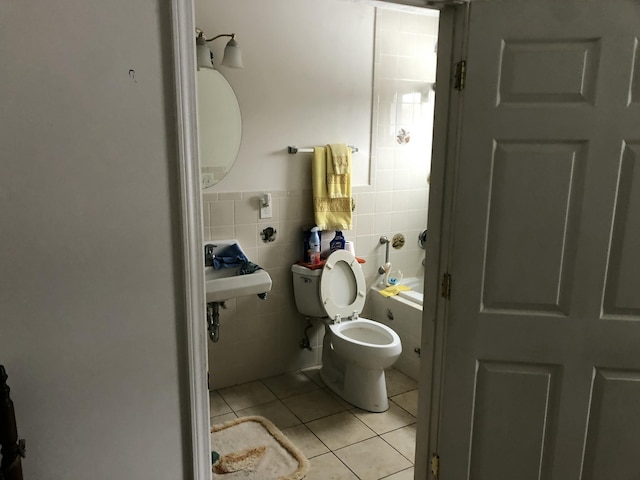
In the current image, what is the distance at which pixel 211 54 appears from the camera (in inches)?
101

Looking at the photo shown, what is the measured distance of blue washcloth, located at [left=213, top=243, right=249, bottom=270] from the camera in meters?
2.67

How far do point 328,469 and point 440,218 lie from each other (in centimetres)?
138

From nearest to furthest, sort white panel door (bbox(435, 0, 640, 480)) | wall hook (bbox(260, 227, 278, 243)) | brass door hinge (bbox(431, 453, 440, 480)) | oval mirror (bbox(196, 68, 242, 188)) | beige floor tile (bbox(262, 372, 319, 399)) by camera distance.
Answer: white panel door (bbox(435, 0, 640, 480)), brass door hinge (bbox(431, 453, 440, 480)), oval mirror (bbox(196, 68, 242, 188)), wall hook (bbox(260, 227, 278, 243)), beige floor tile (bbox(262, 372, 319, 399))

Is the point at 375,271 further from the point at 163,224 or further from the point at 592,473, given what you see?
the point at 163,224

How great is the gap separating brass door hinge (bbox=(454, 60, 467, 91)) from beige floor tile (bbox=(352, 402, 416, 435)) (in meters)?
1.85

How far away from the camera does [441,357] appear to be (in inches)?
68.1

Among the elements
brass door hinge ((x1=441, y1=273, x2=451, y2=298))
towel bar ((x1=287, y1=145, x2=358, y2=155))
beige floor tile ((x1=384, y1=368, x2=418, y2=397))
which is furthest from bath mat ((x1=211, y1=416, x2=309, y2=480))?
towel bar ((x1=287, y1=145, x2=358, y2=155))

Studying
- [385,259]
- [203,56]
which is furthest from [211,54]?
[385,259]

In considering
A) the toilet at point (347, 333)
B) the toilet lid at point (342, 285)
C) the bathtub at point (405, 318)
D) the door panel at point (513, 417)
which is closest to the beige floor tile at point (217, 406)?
the toilet at point (347, 333)

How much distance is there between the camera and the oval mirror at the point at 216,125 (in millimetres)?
2586

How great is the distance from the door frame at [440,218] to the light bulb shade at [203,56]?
4.43 ft

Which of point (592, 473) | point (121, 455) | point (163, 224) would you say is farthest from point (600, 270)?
point (121, 455)

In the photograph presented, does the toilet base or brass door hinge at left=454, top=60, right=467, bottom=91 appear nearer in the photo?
brass door hinge at left=454, top=60, right=467, bottom=91

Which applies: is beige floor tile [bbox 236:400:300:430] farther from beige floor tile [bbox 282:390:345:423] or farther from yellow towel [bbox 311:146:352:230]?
yellow towel [bbox 311:146:352:230]
